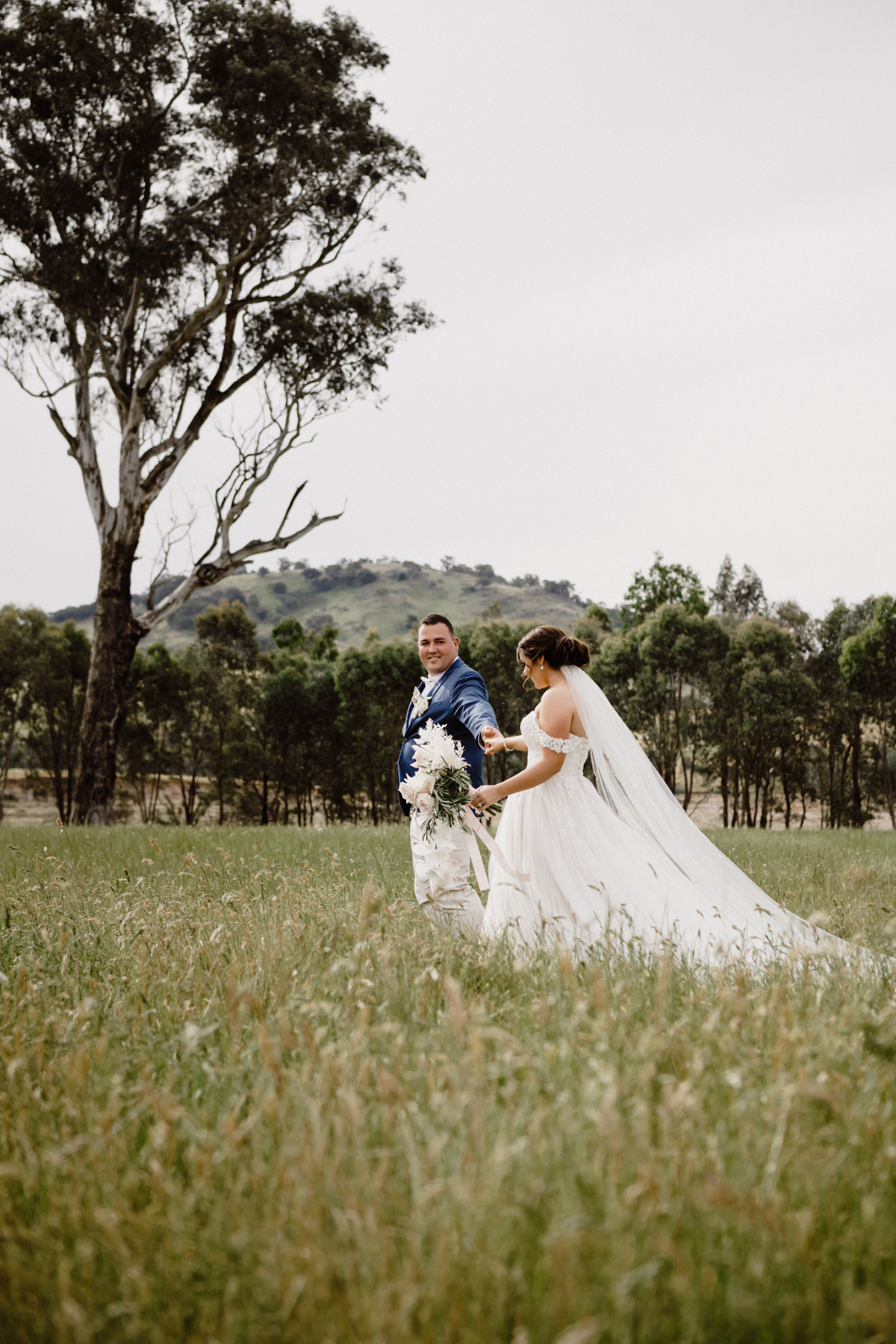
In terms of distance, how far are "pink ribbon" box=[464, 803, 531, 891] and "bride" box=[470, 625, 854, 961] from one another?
0.16 ft

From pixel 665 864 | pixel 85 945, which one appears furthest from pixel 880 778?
pixel 85 945

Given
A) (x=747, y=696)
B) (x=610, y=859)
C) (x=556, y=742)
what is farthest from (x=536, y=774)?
(x=747, y=696)

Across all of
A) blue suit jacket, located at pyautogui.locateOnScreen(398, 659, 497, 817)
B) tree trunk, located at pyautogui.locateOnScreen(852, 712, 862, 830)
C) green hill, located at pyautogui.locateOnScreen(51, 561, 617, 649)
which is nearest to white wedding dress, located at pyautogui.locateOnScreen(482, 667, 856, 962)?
blue suit jacket, located at pyautogui.locateOnScreen(398, 659, 497, 817)

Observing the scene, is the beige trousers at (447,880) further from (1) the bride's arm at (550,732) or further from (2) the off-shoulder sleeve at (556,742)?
(2) the off-shoulder sleeve at (556,742)

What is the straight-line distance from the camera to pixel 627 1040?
8.93ft

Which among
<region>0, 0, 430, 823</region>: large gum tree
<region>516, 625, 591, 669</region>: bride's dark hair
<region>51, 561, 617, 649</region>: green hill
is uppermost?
<region>51, 561, 617, 649</region>: green hill

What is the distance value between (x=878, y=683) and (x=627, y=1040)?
36.0 m

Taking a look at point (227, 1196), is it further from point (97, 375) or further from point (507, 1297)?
point (97, 375)

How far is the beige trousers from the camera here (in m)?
5.78

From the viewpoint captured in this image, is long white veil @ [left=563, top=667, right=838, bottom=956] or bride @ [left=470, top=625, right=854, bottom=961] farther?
long white veil @ [left=563, top=667, right=838, bottom=956]

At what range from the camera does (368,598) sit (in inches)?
5453

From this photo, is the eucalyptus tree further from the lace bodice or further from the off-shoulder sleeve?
the off-shoulder sleeve

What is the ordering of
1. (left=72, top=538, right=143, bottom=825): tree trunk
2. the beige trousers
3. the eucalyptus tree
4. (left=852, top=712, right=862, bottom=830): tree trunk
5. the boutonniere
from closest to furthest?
the beige trousers < the boutonniere < (left=72, top=538, right=143, bottom=825): tree trunk < the eucalyptus tree < (left=852, top=712, right=862, bottom=830): tree trunk

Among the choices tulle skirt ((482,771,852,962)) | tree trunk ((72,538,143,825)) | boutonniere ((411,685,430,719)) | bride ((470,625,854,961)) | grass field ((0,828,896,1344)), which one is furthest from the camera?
tree trunk ((72,538,143,825))
